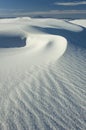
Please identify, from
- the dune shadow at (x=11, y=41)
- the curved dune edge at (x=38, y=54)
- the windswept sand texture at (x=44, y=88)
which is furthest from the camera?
the dune shadow at (x=11, y=41)

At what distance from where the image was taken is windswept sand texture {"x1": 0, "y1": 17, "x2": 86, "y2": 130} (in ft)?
17.9

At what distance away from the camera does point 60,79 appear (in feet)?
25.1

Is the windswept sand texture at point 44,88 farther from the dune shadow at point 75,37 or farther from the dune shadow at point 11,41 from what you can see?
the dune shadow at point 11,41

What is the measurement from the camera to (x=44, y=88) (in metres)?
7.01

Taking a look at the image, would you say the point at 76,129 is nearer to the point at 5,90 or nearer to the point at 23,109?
the point at 23,109

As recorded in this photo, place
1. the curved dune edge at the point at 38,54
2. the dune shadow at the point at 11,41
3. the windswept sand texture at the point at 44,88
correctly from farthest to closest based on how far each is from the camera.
→ the dune shadow at the point at 11,41 < the curved dune edge at the point at 38,54 < the windswept sand texture at the point at 44,88

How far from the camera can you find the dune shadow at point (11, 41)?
14135 mm

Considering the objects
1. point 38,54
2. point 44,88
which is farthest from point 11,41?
point 44,88

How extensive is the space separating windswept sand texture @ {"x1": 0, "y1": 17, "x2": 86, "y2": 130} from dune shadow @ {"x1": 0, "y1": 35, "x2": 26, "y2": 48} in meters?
2.40

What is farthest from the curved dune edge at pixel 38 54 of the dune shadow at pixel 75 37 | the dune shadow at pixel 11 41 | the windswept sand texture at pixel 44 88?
the dune shadow at pixel 11 41

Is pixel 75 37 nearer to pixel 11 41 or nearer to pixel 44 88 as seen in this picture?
pixel 11 41

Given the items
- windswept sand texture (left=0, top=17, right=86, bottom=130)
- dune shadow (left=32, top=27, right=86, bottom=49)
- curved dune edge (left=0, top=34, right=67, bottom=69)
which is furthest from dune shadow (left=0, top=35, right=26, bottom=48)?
windswept sand texture (left=0, top=17, right=86, bottom=130)

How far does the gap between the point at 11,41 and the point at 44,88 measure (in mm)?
8491

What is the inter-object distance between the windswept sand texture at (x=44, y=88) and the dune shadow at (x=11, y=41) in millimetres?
2402
